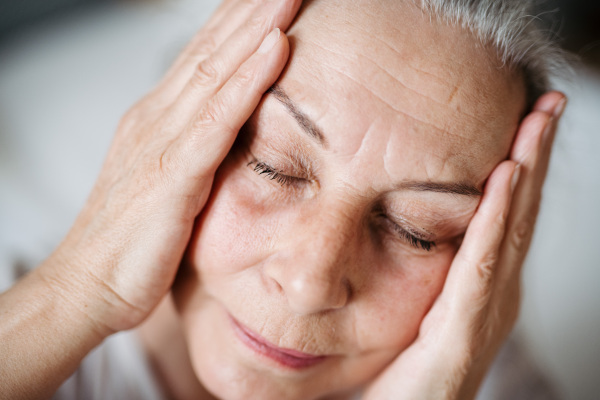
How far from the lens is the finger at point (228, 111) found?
3.50ft

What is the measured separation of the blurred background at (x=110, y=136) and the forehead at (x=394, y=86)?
2.56 feet

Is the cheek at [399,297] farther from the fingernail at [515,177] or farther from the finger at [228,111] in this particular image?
the finger at [228,111]

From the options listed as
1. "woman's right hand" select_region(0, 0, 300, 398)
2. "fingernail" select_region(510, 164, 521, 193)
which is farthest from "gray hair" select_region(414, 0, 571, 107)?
"woman's right hand" select_region(0, 0, 300, 398)

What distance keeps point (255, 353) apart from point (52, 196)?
4.85 feet

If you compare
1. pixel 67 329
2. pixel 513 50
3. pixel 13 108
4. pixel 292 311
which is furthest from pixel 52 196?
pixel 513 50

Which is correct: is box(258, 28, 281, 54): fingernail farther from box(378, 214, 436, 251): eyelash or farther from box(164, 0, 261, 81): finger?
box(378, 214, 436, 251): eyelash

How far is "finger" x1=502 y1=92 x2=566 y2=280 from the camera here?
4.10 feet

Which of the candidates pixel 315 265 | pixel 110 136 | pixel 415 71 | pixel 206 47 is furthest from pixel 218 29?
pixel 110 136

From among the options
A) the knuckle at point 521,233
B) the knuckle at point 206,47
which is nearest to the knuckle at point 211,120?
the knuckle at point 206,47

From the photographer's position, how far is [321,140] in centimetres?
105

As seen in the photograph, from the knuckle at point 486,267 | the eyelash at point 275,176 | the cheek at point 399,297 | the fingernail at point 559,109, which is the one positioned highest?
the fingernail at point 559,109

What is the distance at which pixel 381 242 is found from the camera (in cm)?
120

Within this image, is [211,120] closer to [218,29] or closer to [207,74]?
[207,74]

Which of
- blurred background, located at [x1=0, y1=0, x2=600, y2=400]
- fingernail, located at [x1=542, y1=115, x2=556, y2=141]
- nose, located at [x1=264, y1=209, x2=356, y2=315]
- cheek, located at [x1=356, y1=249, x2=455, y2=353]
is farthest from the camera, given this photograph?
blurred background, located at [x1=0, y1=0, x2=600, y2=400]
